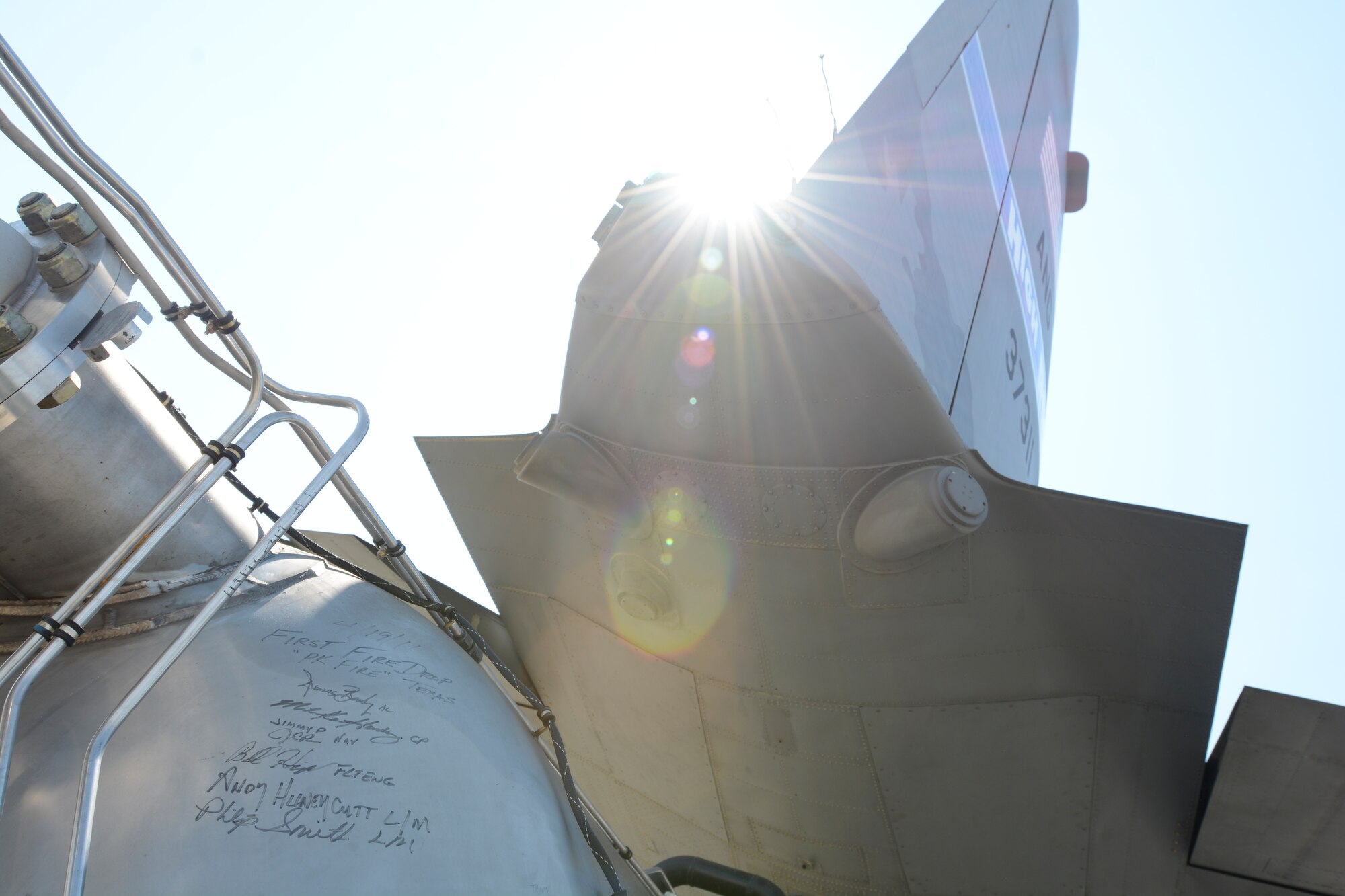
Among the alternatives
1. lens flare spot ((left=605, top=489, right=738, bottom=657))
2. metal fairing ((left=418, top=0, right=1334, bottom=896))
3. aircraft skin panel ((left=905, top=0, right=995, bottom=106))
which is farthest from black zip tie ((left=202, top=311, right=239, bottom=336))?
aircraft skin panel ((left=905, top=0, right=995, bottom=106))

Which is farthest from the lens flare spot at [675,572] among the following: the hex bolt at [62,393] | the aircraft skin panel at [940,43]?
the aircraft skin panel at [940,43]

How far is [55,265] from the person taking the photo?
3.12m

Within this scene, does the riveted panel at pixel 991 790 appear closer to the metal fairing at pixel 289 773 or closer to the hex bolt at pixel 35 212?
the metal fairing at pixel 289 773

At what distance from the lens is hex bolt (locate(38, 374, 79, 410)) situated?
3.24 m

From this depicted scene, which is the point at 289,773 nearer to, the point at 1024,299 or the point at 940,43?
the point at 940,43

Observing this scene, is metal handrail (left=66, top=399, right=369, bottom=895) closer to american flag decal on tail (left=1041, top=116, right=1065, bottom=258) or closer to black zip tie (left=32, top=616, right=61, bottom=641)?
black zip tie (left=32, top=616, right=61, bottom=641)

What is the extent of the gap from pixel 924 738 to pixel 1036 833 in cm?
84

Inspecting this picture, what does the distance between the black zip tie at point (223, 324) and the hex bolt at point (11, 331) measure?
626 millimetres

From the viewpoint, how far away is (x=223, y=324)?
3582 millimetres

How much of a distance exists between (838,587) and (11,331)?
147 inches

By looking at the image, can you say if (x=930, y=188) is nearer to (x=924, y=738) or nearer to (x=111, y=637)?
(x=924, y=738)

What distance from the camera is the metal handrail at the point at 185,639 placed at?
2523 mm

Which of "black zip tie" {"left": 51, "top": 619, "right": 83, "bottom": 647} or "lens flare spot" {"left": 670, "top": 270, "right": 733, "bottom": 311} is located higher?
"black zip tie" {"left": 51, "top": 619, "right": 83, "bottom": 647}

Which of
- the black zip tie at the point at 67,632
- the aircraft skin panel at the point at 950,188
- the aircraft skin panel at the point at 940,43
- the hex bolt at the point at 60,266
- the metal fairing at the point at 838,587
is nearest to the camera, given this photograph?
the black zip tie at the point at 67,632
